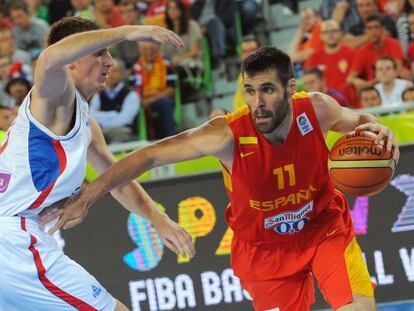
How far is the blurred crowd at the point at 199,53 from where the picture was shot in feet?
33.3

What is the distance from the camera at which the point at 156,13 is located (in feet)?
38.7

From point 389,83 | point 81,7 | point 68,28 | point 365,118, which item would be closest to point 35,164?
point 68,28

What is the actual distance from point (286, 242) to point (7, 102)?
6.23 meters

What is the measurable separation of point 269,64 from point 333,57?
5161mm

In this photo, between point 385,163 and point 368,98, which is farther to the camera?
point 368,98

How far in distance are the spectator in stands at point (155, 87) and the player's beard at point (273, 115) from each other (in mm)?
5425

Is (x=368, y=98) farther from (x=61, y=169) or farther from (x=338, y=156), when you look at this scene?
(x=61, y=169)

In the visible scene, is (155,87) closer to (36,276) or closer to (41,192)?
(41,192)

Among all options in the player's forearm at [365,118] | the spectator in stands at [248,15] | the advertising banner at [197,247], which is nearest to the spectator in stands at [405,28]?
the spectator in stands at [248,15]

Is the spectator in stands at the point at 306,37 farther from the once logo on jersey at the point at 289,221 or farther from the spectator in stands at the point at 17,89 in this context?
the once logo on jersey at the point at 289,221

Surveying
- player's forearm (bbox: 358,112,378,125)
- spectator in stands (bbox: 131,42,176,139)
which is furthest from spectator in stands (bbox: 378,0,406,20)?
player's forearm (bbox: 358,112,378,125)

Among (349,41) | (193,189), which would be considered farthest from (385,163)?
(349,41)

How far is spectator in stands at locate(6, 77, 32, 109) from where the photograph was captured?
10820 millimetres

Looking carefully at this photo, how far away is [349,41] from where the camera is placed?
10.7 m
